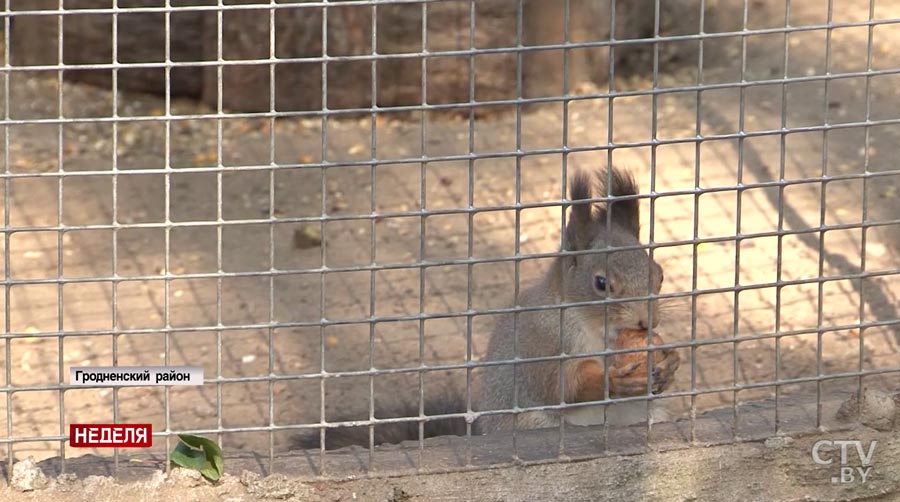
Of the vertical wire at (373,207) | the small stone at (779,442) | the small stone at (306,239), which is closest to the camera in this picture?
the vertical wire at (373,207)

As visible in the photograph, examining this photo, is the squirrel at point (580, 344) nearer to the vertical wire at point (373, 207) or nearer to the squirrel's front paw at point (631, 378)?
the squirrel's front paw at point (631, 378)

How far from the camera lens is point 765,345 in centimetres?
541

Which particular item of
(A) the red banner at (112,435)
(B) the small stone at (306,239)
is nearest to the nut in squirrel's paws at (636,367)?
(A) the red banner at (112,435)

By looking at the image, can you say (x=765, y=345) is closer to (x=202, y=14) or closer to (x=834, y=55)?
(x=834, y=55)

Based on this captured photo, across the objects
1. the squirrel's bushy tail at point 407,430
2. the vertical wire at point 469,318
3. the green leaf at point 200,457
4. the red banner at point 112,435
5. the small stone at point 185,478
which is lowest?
the squirrel's bushy tail at point 407,430

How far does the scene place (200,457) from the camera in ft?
11.2

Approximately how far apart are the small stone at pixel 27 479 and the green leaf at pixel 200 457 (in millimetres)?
332

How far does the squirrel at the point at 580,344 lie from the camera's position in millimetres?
4141

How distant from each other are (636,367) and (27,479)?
70.9 inches

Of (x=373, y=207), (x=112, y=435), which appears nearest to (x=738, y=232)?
(x=373, y=207)

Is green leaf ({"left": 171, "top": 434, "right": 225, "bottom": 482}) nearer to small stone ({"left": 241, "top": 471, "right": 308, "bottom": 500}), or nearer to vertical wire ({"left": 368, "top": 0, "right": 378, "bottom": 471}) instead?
small stone ({"left": 241, "top": 471, "right": 308, "bottom": 500})

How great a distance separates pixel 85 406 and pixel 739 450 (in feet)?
8.47

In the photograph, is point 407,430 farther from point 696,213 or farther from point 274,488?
point 696,213

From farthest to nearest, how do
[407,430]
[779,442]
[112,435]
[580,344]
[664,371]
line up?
[407,430], [580,344], [664,371], [779,442], [112,435]
